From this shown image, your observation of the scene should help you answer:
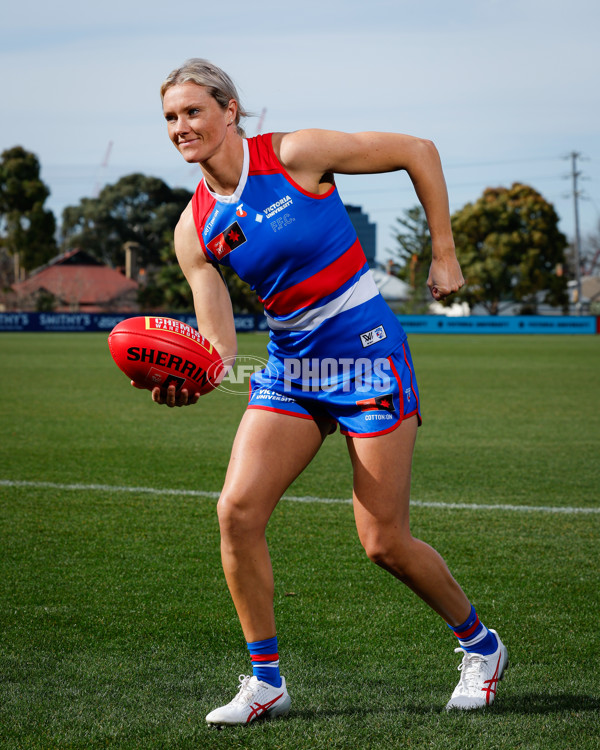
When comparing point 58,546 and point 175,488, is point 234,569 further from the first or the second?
point 175,488

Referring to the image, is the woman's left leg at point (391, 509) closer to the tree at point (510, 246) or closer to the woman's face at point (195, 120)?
the woman's face at point (195, 120)

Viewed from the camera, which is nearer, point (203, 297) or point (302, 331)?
point (302, 331)

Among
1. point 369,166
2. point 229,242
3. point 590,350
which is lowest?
point 590,350

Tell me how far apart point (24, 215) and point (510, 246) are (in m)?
36.9

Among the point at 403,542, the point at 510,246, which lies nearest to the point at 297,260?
the point at 403,542

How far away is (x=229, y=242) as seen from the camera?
142 inches

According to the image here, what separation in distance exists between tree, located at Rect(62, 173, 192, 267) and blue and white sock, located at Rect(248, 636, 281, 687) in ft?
272

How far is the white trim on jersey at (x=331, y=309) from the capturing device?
145 inches

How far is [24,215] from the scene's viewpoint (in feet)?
229

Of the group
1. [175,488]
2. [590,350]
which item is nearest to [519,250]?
[590,350]

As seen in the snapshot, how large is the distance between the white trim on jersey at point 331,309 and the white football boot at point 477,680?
1.57 metres

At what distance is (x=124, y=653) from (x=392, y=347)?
1.93m

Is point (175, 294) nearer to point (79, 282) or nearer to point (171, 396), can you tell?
point (79, 282)

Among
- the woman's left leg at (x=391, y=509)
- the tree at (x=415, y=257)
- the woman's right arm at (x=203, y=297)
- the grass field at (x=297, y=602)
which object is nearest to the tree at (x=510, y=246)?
the tree at (x=415, y=257)
